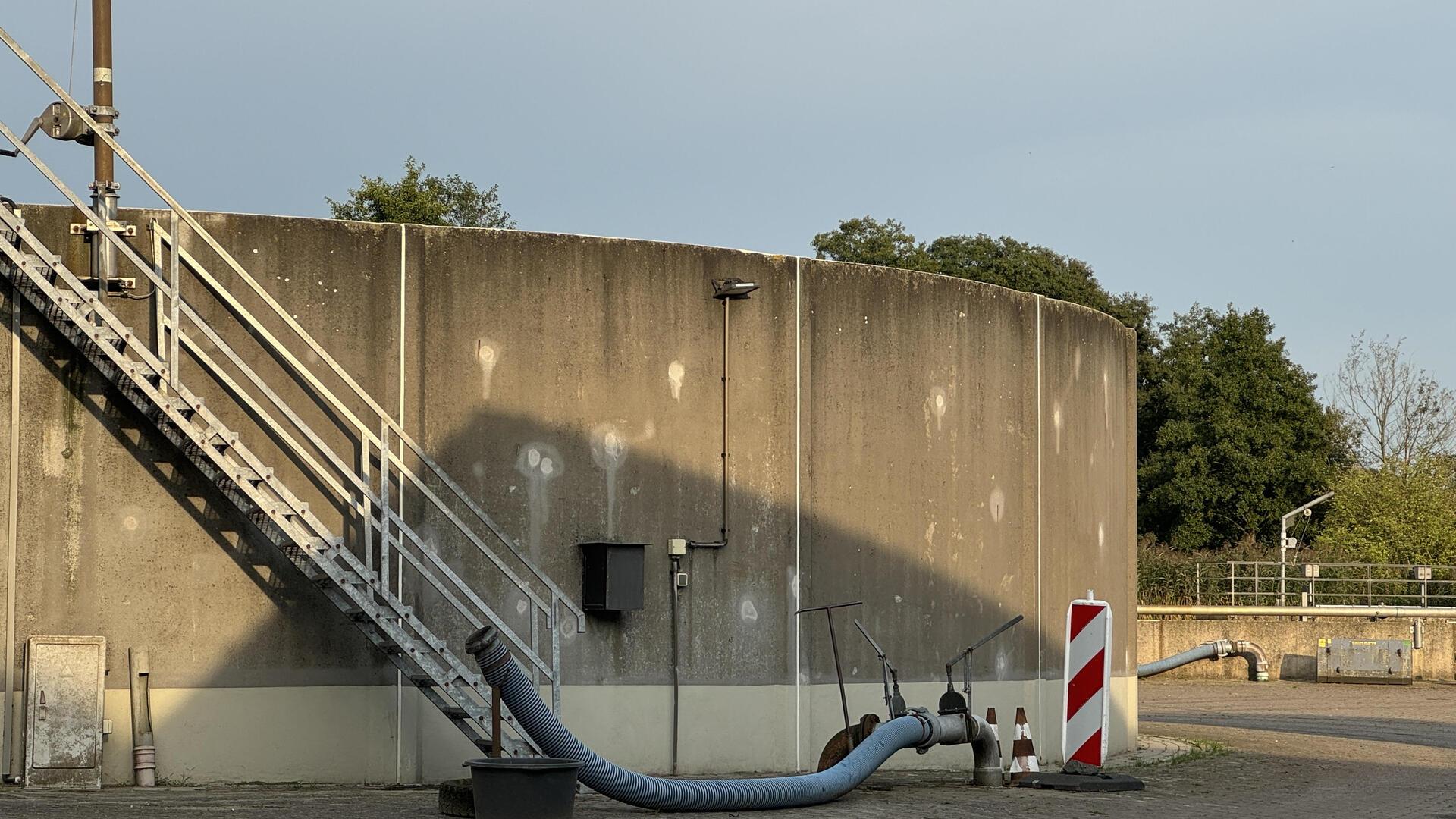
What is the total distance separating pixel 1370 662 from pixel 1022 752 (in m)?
21.0

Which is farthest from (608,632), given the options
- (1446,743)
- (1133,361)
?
(1446,743)

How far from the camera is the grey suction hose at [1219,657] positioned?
26.4m

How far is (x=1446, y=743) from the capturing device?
20.8 metres

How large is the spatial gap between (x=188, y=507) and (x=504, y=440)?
2.57 m

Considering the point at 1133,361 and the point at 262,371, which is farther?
the point at 1133,361

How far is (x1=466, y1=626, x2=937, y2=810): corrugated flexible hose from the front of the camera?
11312 millimetres

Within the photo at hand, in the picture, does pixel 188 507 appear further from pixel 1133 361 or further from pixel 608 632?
pixel 1133 361

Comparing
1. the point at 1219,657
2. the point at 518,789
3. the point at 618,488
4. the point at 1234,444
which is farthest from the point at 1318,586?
the point at 518,789

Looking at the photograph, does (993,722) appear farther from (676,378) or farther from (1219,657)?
(1219,657)

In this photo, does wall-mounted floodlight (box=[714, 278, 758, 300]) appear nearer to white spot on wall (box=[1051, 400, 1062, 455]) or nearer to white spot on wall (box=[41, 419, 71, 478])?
white spot on wall (box=[1051, 400, 1062, 455])

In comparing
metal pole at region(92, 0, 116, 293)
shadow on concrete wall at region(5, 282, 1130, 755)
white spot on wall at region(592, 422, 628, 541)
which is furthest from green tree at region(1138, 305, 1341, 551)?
metal pole at region(92, 0, 116, 293)

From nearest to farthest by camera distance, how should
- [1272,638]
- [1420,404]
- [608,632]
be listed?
[608,632] → [1272,638] → [1420,404]

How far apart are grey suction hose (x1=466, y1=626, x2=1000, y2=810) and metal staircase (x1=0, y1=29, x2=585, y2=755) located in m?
0.65

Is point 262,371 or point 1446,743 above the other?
point 262,371
